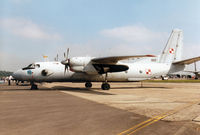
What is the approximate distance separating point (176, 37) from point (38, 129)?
27.9 metres

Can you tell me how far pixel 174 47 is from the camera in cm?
2797

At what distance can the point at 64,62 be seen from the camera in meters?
20.5

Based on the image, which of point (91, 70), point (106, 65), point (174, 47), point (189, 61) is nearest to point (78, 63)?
point (91, 70)

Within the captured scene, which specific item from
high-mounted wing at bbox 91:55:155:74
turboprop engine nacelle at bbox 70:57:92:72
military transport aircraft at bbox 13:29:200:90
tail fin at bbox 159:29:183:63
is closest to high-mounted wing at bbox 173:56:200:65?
military transport aircraft at bbox 13:29:200:90

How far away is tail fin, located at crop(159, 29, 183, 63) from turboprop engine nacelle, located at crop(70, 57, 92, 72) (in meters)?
13.5

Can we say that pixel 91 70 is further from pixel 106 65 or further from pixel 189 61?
pixel 189 61

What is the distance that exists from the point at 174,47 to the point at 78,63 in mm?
17031

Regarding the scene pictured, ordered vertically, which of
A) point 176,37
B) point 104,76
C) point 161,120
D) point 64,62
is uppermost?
point 176,37

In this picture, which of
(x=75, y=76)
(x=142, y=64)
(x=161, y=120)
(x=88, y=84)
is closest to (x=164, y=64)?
(x=142, y=64)

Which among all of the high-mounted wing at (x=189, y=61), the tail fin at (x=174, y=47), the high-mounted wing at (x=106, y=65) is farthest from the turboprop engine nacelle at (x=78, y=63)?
the high-mounted wing at (x=189, y=61)

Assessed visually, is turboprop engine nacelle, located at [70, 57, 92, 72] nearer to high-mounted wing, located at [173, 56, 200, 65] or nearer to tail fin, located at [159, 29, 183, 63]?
tail fin, located at [159, 29, 183, 63]

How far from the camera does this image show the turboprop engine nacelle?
66.4ft

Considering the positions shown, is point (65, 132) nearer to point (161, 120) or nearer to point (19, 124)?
point (19, 124)

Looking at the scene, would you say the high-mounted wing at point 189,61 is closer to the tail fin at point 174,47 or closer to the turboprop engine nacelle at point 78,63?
the tail fin at point 174,47
